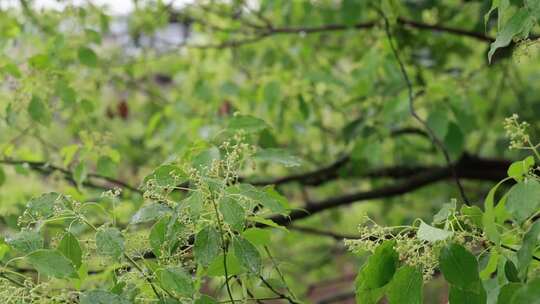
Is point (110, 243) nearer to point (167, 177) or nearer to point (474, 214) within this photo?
point (167, 177)

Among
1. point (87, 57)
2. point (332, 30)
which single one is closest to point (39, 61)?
point (87, 57)

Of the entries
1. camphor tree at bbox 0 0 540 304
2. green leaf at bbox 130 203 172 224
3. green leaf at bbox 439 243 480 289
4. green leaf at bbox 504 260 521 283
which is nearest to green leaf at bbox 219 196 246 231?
camphor tree at bbox 0 0 540 304

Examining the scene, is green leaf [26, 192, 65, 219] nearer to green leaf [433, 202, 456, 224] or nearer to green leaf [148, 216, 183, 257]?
green leaf [148, 216, 183, 257]

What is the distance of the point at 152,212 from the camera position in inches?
51.1

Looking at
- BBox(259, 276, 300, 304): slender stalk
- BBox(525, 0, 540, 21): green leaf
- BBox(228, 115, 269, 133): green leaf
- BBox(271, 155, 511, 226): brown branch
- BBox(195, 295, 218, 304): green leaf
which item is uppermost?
BBox(525, 0, 540, 21): green leaf

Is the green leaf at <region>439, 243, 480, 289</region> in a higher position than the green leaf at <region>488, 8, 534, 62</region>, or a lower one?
lower

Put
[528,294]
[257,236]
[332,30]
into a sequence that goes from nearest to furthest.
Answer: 1. [528,294]
2. [257,236]
3. [332,30]

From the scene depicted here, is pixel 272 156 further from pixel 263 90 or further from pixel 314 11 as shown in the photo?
pixel 314 11

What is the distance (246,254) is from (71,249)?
29 centimetres

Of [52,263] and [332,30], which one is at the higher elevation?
[332,30]

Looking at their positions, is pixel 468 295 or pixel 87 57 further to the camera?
pixel 87 57

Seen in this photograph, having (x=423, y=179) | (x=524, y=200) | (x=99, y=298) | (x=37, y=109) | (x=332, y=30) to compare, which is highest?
(x=332, y=30)

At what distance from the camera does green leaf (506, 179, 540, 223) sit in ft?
3.77

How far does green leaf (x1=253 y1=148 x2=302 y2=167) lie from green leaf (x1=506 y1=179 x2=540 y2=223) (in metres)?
0.52
